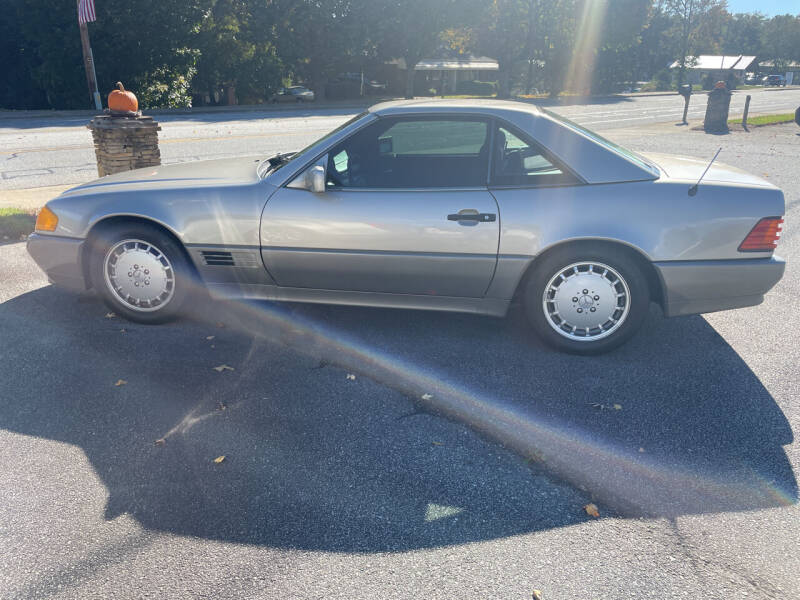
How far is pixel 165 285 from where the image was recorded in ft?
15.8

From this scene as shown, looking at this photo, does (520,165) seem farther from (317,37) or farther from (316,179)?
(317,37)

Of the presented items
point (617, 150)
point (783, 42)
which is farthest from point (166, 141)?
point (783, 42)

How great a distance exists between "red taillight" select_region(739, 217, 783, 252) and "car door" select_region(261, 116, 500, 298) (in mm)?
1598

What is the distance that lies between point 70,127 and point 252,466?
19.7m

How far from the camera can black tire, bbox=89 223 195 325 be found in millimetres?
4738

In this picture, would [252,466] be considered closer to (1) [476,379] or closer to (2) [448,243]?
(1) [476,379]

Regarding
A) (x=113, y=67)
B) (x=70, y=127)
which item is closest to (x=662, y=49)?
(x=113, y=67)

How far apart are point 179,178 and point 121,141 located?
3175 mm

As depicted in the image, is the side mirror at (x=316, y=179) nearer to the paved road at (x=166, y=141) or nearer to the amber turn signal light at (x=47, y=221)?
the amber turn signal light at (x=47, y=221)

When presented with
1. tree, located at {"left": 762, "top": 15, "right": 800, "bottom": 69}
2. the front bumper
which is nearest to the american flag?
the front bumper

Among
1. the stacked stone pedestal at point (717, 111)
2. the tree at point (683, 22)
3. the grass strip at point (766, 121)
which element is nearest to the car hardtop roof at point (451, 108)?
the stacked stone pedestal at point (717, 111)

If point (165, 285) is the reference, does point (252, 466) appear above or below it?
below

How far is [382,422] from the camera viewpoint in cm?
370

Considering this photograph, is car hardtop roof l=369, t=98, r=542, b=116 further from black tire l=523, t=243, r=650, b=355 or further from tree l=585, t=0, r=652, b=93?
tree l=585, t=0, r=652, b=93
